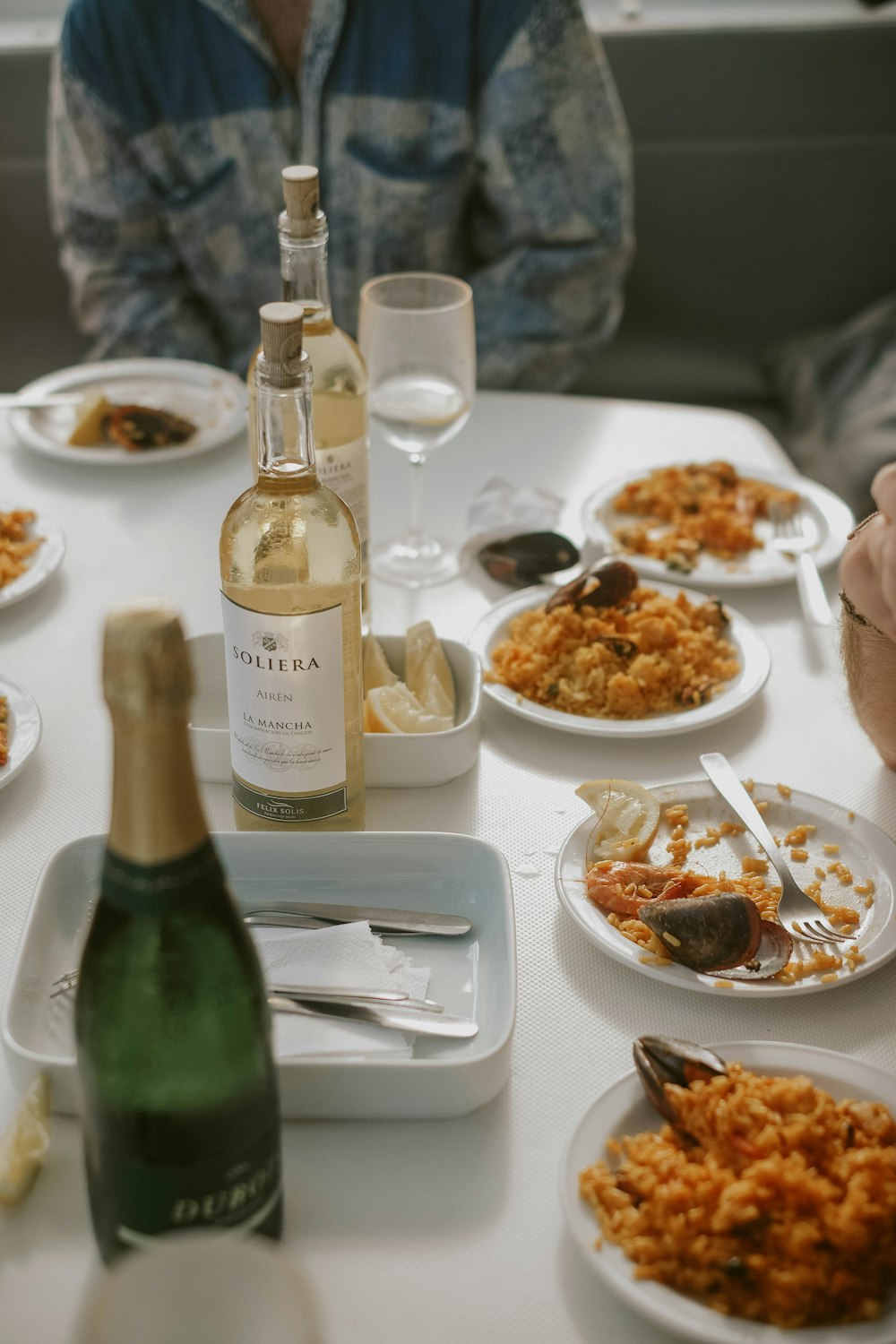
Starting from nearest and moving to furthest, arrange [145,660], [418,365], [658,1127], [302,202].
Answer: [145,660]
[658,1127]
[302,202]
[418,365]

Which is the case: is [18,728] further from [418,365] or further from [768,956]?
[768,956]

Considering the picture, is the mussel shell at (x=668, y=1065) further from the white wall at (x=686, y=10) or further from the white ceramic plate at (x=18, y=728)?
the white wall at (x=686, y=10)

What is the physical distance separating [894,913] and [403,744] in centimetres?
40

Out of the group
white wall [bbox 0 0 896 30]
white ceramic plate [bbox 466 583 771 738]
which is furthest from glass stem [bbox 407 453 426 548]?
white wall [bbox 0 0 896 30]

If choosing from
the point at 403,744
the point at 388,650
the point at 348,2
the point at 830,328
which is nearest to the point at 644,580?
the point at 388,650

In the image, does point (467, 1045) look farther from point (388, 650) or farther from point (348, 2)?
point (348, 2)

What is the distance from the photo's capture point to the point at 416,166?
2.35 meters

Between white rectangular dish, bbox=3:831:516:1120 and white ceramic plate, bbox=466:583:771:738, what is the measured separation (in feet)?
0.86

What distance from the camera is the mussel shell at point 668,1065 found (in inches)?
28.5

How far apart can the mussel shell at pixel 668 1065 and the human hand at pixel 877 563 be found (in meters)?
0.39

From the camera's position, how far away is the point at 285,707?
2.85ft

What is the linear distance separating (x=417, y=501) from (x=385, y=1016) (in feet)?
2.57

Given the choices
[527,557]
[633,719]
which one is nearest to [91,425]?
[527,557]

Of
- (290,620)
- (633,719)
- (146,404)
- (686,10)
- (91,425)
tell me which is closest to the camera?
(290,620)
